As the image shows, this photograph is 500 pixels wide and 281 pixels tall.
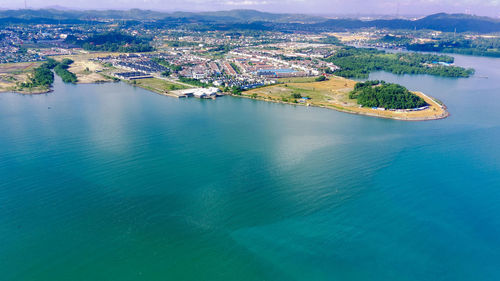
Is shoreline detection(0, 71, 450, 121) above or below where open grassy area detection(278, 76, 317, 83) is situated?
below

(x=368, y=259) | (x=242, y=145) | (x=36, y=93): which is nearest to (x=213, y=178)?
(x=242, y=145)

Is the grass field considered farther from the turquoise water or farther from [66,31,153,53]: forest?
[66,31,153,53]: forest

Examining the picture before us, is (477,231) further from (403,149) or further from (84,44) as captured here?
(84,44)

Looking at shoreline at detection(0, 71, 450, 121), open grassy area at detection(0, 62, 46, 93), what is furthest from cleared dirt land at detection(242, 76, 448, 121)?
open grassy area at detection(0, 62, 46, 93)

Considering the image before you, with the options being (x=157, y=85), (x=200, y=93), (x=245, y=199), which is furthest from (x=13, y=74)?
(x=245, y=199)

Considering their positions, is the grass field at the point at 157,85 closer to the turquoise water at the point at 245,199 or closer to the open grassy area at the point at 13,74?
A: the open grassy area at the point at 13,74

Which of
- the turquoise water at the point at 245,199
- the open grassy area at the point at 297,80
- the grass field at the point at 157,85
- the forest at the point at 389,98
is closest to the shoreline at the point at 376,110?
the forest at the point at 389,98

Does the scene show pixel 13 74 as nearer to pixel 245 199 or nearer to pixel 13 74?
pixel 13 74
